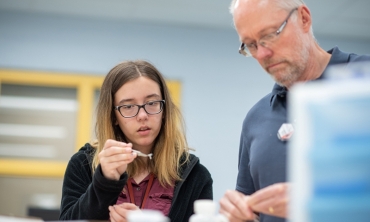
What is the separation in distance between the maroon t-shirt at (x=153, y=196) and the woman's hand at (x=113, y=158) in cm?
23

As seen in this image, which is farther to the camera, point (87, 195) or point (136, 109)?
point (136, 109)

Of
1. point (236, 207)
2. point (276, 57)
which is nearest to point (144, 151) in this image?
point (276, 57)

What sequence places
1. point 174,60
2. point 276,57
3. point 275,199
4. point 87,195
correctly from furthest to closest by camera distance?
point 174,60, point 87,195, point 276,57, point 275,199

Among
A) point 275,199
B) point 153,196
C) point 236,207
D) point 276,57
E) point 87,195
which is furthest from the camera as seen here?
point 153,196

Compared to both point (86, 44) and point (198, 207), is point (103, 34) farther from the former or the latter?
point (198, 207)

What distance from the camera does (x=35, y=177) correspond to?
4430mm

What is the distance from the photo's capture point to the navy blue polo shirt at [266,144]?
1.35 meters

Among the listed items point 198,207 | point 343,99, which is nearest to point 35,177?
point 198,207

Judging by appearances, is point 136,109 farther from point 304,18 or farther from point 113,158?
point 304,18

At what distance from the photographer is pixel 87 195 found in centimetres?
143

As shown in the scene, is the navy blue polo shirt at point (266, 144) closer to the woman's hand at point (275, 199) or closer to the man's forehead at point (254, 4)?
the man's forehead at point (254, 4)

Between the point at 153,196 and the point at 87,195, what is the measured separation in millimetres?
256

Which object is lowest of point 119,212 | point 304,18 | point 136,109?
point 119,212

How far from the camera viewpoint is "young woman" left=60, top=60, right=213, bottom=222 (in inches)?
62.8
